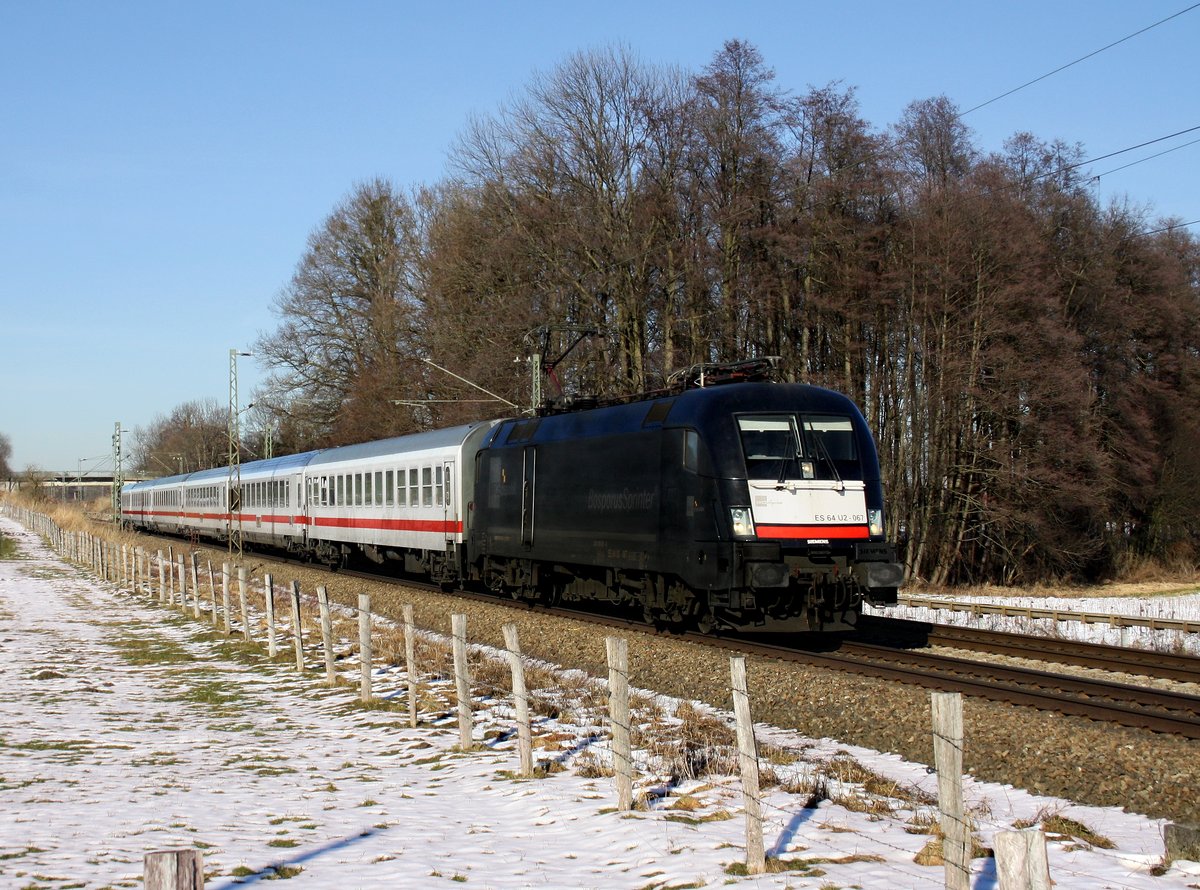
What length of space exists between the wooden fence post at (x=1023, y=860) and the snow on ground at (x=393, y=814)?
2087 millimetres

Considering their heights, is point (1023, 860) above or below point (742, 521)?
below

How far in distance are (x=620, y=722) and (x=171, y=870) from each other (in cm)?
487

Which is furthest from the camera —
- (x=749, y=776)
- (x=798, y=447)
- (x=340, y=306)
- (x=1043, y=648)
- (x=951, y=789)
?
(x=340, y=306)

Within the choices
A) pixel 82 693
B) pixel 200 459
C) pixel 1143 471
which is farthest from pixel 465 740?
pixel 200 459

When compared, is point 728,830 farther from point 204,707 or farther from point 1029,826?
point 204,707

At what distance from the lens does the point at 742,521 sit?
1433cm

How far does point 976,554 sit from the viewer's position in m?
37.9

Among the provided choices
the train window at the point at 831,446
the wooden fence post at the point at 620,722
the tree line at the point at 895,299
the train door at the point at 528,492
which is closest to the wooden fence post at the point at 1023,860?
the wooden fence post at the point at 620,722

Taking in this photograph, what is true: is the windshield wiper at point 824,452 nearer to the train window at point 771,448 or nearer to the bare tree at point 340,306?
the train window at point 771,448

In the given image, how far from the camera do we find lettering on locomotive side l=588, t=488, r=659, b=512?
16062 millimetres

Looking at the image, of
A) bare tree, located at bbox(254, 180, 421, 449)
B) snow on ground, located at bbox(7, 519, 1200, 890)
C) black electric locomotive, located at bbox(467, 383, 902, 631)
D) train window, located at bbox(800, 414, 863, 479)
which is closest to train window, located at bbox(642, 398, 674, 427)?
black electric locomotive, located at bbox(467, 383, 902, 631)

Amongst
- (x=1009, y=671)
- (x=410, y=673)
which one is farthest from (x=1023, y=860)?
(x=1009, y=671)

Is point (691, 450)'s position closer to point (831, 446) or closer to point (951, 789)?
point (831, 446)

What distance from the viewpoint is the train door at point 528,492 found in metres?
20.1
